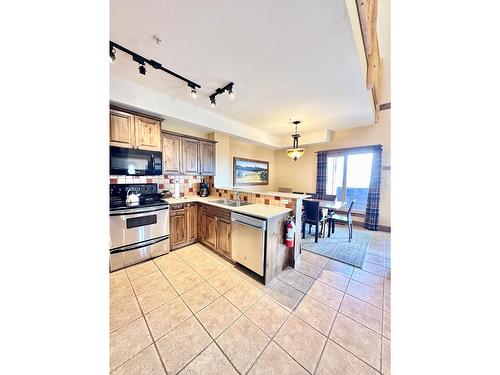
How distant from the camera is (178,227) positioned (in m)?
2.85

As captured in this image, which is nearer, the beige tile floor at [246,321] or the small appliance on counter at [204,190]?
the beige tile floor at [246,321]

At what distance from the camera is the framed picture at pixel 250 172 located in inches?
179

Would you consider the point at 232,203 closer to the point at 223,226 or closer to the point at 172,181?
the point at 223,226

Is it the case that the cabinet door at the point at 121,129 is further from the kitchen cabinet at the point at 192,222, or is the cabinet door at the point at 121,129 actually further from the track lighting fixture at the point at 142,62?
the kitchen cabinet at the point at 192,222

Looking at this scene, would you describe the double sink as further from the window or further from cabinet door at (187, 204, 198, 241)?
the window

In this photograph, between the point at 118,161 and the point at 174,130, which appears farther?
the point at 174,130

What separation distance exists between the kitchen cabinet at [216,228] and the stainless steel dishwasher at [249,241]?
0.16 m

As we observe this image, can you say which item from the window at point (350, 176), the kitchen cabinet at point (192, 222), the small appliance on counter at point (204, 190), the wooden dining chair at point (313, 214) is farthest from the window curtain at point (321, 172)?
the kitchen cabinet at point (192, 222)

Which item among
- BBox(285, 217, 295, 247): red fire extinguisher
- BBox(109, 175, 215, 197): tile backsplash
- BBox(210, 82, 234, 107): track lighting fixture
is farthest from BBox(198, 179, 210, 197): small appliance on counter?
BBox(285, 217, 295, 247): red fire extinguisher

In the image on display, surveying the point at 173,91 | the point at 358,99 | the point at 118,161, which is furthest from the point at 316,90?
the point at 118,161

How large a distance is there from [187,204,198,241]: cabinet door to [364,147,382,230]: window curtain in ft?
13.7
